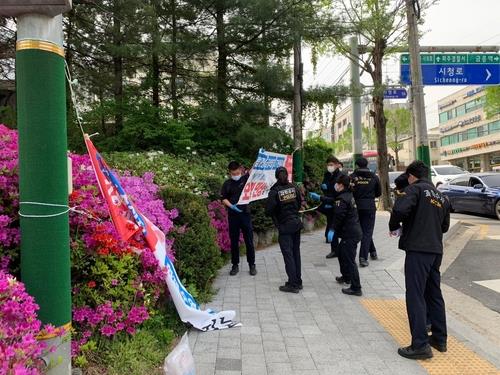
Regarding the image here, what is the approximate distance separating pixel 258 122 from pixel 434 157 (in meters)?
78.1

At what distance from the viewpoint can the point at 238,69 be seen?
11.7m

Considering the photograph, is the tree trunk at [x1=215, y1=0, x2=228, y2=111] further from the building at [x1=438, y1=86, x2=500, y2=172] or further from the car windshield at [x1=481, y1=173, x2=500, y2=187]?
the building at [x1=438, y1=86, x2=500, y2=172]

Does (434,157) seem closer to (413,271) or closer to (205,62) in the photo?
(205,62)

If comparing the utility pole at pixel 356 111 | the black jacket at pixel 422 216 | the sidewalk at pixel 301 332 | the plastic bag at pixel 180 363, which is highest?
the utility pole at pixel 356 111

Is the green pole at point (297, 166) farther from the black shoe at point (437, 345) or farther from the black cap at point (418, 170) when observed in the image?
the black shoe at point (437, 345)

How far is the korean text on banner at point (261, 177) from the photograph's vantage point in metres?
7.36

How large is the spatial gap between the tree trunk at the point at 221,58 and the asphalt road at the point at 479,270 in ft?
21.1

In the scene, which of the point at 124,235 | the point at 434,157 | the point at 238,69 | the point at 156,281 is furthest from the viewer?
the point at 434,157

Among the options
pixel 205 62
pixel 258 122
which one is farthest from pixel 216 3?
pixel 258 122

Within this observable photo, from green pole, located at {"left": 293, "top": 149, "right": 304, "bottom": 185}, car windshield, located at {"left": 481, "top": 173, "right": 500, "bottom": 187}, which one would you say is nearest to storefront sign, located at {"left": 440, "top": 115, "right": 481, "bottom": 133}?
car windshield, located at {"left": 481, "top": 173, "right": 500, "bottom": 187}

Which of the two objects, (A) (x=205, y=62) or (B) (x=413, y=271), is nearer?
(B) (x=413, y=271)

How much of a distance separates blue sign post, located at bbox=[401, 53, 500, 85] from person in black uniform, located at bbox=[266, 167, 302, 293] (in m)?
7.57

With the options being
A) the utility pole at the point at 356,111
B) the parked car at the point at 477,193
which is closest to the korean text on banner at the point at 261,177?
the utility pole at the point at 356,111

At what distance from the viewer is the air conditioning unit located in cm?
255
